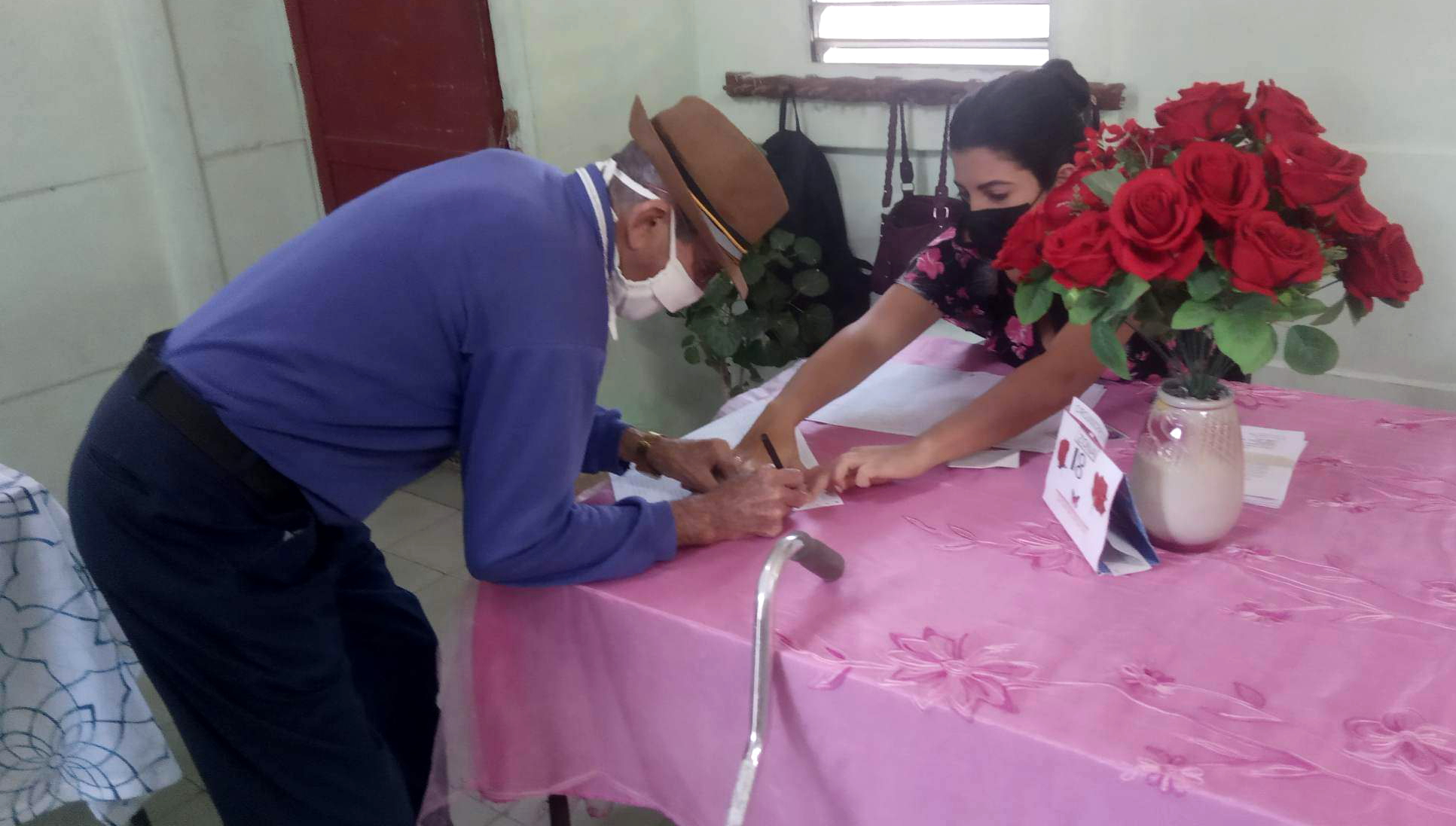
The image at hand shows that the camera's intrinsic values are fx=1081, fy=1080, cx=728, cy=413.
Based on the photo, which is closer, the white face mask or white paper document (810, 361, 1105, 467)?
the white face mask

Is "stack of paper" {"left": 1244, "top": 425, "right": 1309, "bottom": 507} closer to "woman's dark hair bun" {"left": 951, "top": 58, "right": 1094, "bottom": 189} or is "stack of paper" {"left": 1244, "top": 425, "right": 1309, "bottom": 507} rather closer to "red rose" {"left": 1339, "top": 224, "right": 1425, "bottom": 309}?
"red rose" {"left": 1339, "top": 224, "right": 1425, "bottom": 309}

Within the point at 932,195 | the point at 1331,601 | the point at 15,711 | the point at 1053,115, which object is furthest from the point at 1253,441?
the point at 15,711

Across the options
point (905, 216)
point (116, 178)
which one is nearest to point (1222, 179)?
point (905, 216)

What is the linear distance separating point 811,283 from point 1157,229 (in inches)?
65.8

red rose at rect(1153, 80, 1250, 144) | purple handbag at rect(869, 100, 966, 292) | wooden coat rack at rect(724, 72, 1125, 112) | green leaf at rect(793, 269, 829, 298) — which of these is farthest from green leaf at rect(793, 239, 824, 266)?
red rose at rect(1153, 80, 1250, 144)

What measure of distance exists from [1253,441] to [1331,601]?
37 centimetres

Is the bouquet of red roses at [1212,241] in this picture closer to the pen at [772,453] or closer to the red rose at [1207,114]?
the red rose at [1207,114]

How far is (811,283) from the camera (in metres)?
2.65

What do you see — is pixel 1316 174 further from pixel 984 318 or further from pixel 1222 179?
pixel 984 318

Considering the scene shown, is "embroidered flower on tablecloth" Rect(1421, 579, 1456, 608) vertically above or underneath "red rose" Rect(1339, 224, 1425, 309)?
underneath

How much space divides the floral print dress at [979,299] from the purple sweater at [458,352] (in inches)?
30.1

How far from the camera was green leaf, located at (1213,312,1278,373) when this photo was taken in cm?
99

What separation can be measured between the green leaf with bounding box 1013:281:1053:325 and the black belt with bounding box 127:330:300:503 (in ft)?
2.66

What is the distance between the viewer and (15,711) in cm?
157
